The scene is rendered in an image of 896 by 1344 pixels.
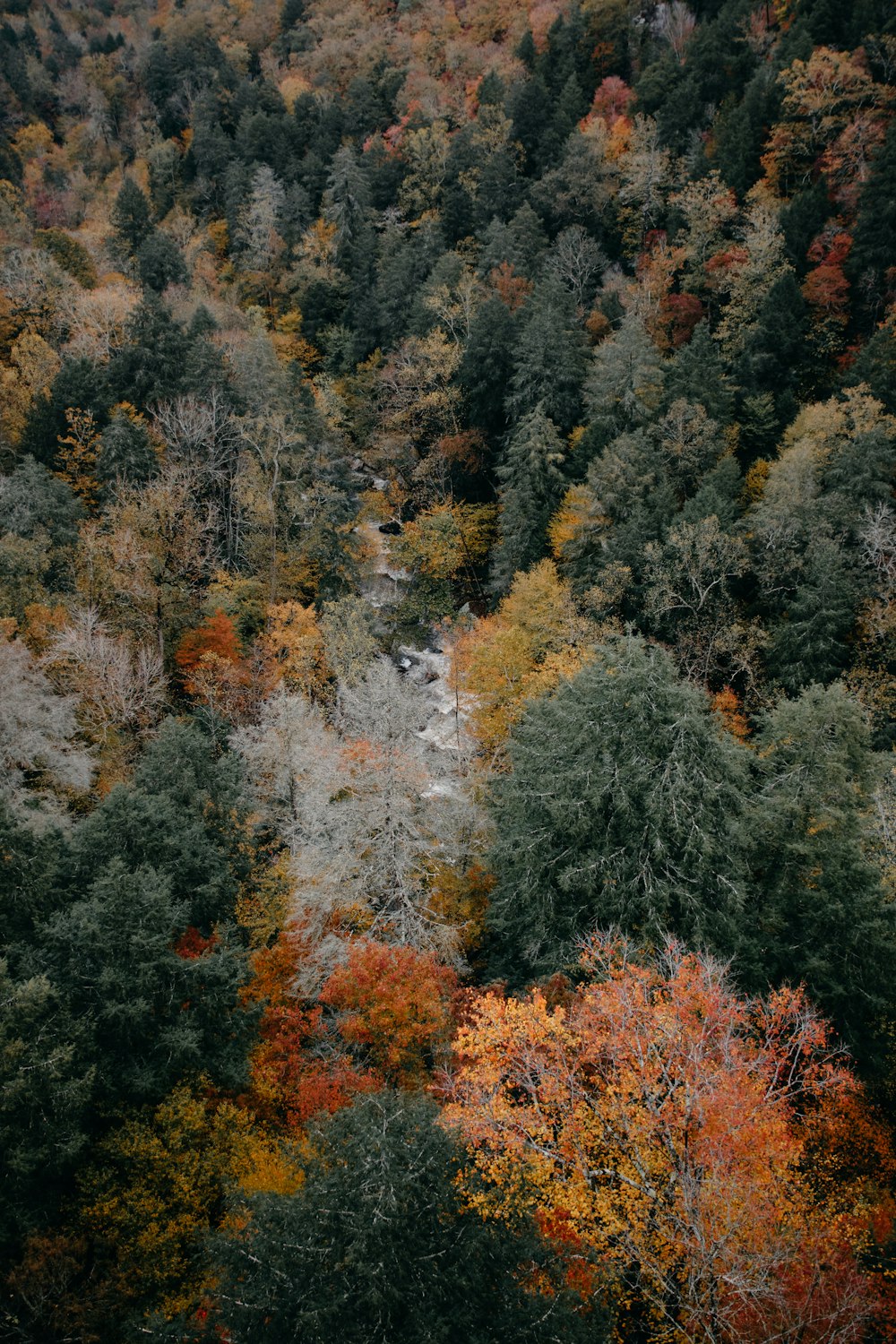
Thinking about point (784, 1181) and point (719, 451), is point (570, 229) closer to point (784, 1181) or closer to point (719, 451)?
point (719, 451)

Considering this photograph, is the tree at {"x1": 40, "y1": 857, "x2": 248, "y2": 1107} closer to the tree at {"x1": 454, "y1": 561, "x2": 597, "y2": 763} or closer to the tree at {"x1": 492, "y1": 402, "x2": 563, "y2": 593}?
the tree at {"x1": 454, "y1": 561, "x2": 597, "y2": 763}

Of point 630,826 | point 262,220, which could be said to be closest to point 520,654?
point 630,826

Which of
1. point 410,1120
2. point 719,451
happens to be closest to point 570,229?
point 719,451

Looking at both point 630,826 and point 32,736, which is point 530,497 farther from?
point 32,736

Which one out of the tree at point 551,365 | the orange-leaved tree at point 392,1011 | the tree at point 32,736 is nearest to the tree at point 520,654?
the tree at point 551,365

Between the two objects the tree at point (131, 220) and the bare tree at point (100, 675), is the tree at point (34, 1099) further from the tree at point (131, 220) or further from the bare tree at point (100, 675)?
the tree at point (131, 220)
